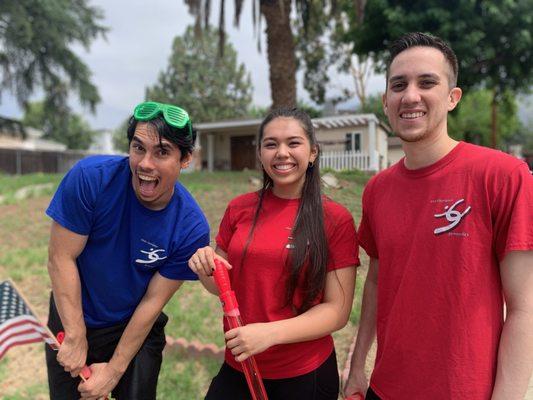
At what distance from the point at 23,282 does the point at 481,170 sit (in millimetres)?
5938

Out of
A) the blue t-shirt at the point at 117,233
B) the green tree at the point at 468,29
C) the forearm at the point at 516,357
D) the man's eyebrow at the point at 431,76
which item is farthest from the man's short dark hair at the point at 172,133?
the green tree at the point at 468,29

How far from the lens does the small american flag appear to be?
239 centimetres

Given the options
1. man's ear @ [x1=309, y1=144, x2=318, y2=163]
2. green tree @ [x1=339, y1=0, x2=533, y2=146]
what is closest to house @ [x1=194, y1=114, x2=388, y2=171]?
green tree @ [x1=339, y1=0, x2=533, y2=146]

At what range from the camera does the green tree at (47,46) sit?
74.1ft

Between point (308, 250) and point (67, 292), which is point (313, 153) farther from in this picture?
point (67, 292)

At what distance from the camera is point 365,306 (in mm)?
2070

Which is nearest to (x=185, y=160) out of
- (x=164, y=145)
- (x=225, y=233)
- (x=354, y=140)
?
(x=164, y=145)

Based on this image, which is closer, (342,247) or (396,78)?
(396,78)

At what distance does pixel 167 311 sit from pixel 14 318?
2.70 m


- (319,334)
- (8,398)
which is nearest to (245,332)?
(319,334)

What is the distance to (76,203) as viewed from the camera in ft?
6.59

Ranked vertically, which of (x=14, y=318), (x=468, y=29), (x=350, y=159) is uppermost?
(x=468, y=29)

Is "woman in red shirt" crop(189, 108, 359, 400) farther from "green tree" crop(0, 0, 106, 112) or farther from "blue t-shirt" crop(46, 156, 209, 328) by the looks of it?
"green tree" crop(0, 0, 106, 112)

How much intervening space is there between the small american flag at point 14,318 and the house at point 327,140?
1121cm
